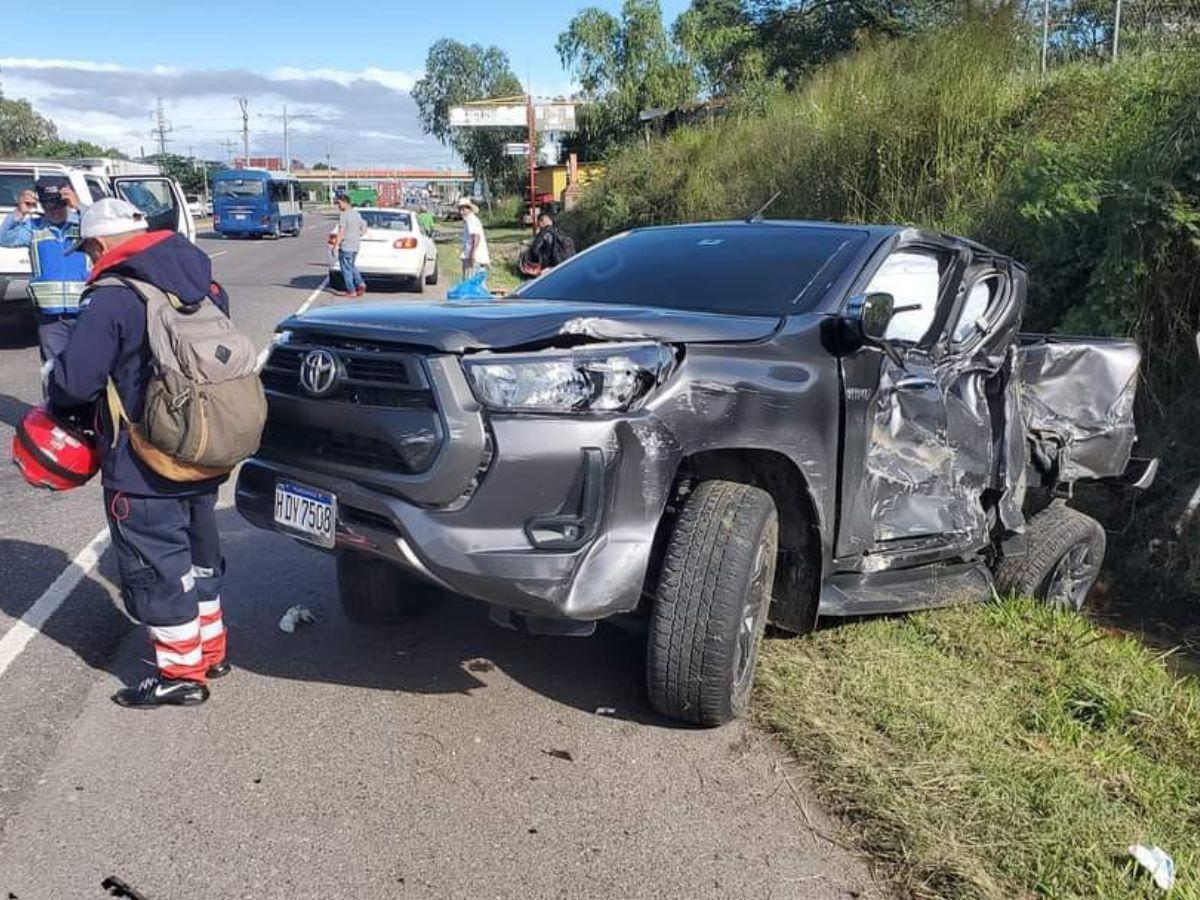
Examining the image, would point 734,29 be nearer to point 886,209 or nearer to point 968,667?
point 886,209

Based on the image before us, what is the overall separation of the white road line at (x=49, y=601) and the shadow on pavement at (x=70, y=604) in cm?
3

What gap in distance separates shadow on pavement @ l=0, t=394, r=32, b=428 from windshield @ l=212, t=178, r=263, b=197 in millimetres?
36759

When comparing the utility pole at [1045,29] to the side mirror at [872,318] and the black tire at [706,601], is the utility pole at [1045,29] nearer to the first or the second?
the side mirror at [872,318]

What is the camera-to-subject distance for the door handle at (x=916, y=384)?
13.6ft

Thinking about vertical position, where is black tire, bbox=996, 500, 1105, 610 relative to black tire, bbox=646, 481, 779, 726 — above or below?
below

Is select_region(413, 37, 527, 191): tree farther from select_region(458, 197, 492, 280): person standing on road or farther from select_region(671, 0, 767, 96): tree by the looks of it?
select_region(458, 197, 492, 280): person standing on road

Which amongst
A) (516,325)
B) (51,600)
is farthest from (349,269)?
(516,325)

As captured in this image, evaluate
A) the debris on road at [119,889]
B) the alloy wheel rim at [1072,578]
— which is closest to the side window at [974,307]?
the alloy wheel rim at [1072,578]

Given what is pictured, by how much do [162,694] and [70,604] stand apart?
126 cm

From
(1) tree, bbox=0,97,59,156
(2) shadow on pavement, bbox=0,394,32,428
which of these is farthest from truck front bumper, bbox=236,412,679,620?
(1) tree, bbox=0,97,59,156

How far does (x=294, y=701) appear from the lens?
3.86 metres

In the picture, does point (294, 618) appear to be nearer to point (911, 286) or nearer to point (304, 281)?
point (911, 286)

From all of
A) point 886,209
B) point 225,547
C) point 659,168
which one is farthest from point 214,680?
point 659,168

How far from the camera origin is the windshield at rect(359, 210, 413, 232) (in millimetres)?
20375
